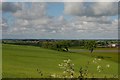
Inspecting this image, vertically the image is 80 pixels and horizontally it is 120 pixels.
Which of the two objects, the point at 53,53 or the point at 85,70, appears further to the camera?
the point at 53,53

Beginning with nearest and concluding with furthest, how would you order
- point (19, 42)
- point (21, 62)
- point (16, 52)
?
point (21, 62) → point (16, 52) → point (19, 42)

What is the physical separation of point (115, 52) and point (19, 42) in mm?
19138

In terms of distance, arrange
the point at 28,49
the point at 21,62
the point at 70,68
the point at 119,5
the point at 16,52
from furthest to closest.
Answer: the point at 28,49
the point at 16,52
the point at 21,62
the point at 119,5
the point at 70,68

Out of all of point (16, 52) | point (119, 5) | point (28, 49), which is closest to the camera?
point (119, 5)

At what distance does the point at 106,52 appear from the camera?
52.9 metres

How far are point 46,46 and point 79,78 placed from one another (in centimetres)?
2585

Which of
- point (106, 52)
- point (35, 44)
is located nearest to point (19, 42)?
point (35, 44)

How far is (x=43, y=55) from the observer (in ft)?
118

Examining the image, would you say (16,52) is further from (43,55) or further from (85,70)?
(85,70)

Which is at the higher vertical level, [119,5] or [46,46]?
[119,5]

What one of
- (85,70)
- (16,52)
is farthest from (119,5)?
(16,52)

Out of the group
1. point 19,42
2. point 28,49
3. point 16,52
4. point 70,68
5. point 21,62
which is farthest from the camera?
point 19,42

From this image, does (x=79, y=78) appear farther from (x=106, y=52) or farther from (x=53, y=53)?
(x=106, y=52)

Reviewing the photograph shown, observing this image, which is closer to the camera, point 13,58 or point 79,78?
point 79,78
